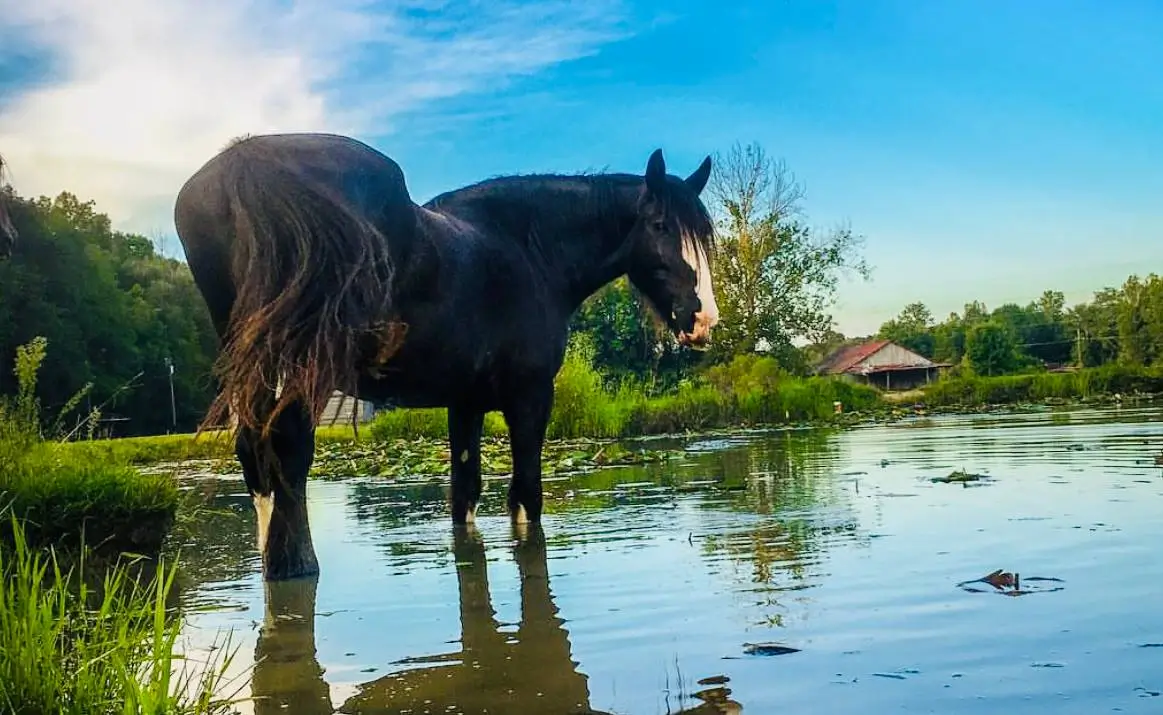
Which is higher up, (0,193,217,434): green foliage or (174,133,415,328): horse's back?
(0,193,217,434): green foliage

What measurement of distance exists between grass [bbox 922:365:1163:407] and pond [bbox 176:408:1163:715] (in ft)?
89.9

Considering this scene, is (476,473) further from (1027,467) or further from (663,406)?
(663,406)

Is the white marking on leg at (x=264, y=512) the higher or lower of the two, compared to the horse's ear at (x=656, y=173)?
lower

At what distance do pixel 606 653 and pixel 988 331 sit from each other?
81.3 m

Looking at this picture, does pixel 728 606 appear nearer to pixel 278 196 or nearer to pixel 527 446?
pixel 278 196

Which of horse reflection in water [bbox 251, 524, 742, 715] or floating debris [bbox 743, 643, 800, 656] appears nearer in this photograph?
horse reflection in water [bbox 251, 524, 742, 715]

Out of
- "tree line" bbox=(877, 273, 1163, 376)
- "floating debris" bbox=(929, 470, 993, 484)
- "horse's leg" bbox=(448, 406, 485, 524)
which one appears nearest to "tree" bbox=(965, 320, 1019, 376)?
"tree line" bbox=(877, 273, 1163, 376)

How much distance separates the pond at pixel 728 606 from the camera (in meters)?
2.48

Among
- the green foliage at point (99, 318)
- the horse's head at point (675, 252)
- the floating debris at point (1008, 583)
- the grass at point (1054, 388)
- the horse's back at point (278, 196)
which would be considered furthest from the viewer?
the green foliage at point (99, 318)

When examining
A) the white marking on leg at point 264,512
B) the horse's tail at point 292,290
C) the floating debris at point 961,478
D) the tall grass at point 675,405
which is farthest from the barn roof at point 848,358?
the horse's tail at point 292,290

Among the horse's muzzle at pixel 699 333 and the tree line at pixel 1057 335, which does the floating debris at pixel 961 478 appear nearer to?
the horse's muzzle at pixel 699 333

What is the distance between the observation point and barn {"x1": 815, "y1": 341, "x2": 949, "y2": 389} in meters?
71.9

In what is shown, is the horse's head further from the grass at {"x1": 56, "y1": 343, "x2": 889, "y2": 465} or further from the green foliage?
the green foliage

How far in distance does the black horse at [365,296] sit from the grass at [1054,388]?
90.7 ft
